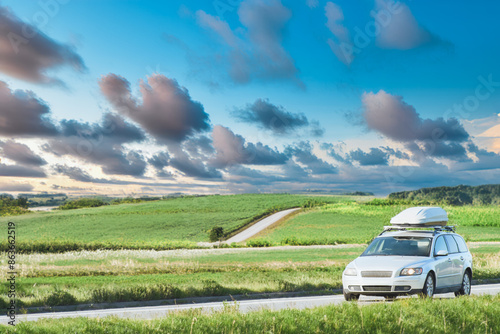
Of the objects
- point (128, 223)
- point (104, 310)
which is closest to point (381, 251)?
point (104, 310)

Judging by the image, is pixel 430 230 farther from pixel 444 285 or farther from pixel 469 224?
pixel 469 224

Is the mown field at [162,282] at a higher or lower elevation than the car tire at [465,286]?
lower

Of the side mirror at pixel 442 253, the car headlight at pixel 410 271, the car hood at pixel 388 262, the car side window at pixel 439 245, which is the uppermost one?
the car side window at pixel 439 245

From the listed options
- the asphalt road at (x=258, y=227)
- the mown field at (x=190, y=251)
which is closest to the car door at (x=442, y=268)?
the mown field at (x=190, y=251)

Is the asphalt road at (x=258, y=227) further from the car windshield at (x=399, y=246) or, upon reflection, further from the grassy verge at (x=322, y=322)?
the grassy verge at (x=322, y=322)

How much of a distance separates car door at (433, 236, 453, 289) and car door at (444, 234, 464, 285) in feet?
0.66

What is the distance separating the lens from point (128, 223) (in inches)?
3329

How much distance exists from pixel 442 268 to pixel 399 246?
1309mm

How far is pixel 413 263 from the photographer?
13203 mm

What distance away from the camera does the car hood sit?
13.1m

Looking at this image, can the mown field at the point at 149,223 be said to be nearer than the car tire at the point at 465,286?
No

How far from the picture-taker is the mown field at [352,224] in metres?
55.8

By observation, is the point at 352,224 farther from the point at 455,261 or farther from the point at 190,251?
the point at 455,261

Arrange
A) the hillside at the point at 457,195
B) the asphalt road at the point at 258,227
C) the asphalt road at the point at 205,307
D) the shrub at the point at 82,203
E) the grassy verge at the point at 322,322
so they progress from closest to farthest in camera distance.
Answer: the grassy verge at the point at 322,322
the asphalt road at the point at 205,307
the asphalt road at the point at 258,227
the hillside at the point at 457,195
the shrub at the point at 82,203
